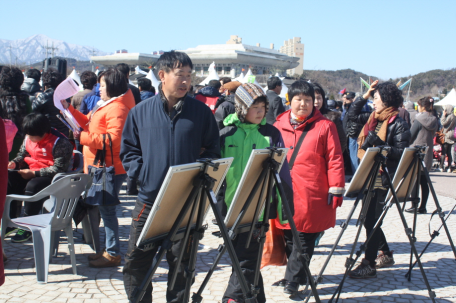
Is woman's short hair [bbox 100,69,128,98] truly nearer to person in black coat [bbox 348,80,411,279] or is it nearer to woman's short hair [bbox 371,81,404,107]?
person in black coat [bbox 348,80,411,279]

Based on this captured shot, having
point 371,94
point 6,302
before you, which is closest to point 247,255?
point 6,302

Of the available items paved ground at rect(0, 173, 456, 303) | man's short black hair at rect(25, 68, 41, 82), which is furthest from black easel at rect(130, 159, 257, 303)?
man's short black hair at rect(25, 68, 41, 82)

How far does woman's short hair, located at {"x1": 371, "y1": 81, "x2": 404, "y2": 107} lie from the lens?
4.68m

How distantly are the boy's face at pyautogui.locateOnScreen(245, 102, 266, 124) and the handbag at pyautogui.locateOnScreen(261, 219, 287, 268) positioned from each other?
1304 mm

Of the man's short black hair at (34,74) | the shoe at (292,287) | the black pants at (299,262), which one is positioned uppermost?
the man's short black hair at (34,74)

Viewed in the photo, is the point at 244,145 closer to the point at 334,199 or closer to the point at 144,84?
the point at 334,199

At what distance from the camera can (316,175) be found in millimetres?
4203

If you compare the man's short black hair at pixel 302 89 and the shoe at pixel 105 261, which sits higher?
the man's short black hair at pixel 302 89

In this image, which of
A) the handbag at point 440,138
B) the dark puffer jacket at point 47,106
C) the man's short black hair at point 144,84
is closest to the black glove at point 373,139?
the dark puffer jacket at point 47,106

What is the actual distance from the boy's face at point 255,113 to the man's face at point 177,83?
73 centimetres

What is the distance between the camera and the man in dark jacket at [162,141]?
3.11 m

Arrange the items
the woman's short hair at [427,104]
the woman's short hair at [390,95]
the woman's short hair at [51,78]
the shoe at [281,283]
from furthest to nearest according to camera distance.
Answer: the woman's short hair at [427,104]
the woman's short hair at [51,78]
the woman's short hair at [390,95]
the shoe at [281,283]

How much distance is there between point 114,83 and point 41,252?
6.11ft

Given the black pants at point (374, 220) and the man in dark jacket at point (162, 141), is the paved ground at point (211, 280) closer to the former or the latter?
the black pants at point (374, 220)
